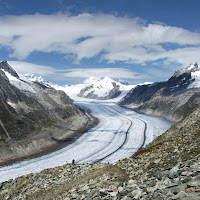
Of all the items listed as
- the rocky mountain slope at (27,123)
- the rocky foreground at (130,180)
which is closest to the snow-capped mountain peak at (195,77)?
the rocky mountain slope at (27,123)

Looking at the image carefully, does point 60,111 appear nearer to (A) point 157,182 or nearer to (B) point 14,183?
(B) point 14,183

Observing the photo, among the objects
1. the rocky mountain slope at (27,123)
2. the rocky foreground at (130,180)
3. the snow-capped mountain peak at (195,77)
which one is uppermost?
the snow-capped mountain peak at (195,77)

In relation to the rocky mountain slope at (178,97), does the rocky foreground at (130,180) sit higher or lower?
lower

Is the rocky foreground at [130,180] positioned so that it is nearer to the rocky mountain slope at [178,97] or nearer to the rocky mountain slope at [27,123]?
the rocky mountain slope at [27,123]

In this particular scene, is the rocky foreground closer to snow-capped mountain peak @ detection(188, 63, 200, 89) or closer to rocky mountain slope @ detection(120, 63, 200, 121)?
rocky mountain slope @ detection(120, 63, 200, 121)

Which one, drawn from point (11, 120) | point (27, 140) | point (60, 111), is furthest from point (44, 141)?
point (60, 111)

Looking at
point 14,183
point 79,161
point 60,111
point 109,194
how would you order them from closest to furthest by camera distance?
point 109,194 → point 14,183 → point 79,161 → point 60,111

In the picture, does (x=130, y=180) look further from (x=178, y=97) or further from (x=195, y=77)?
(x=195, y=77)
